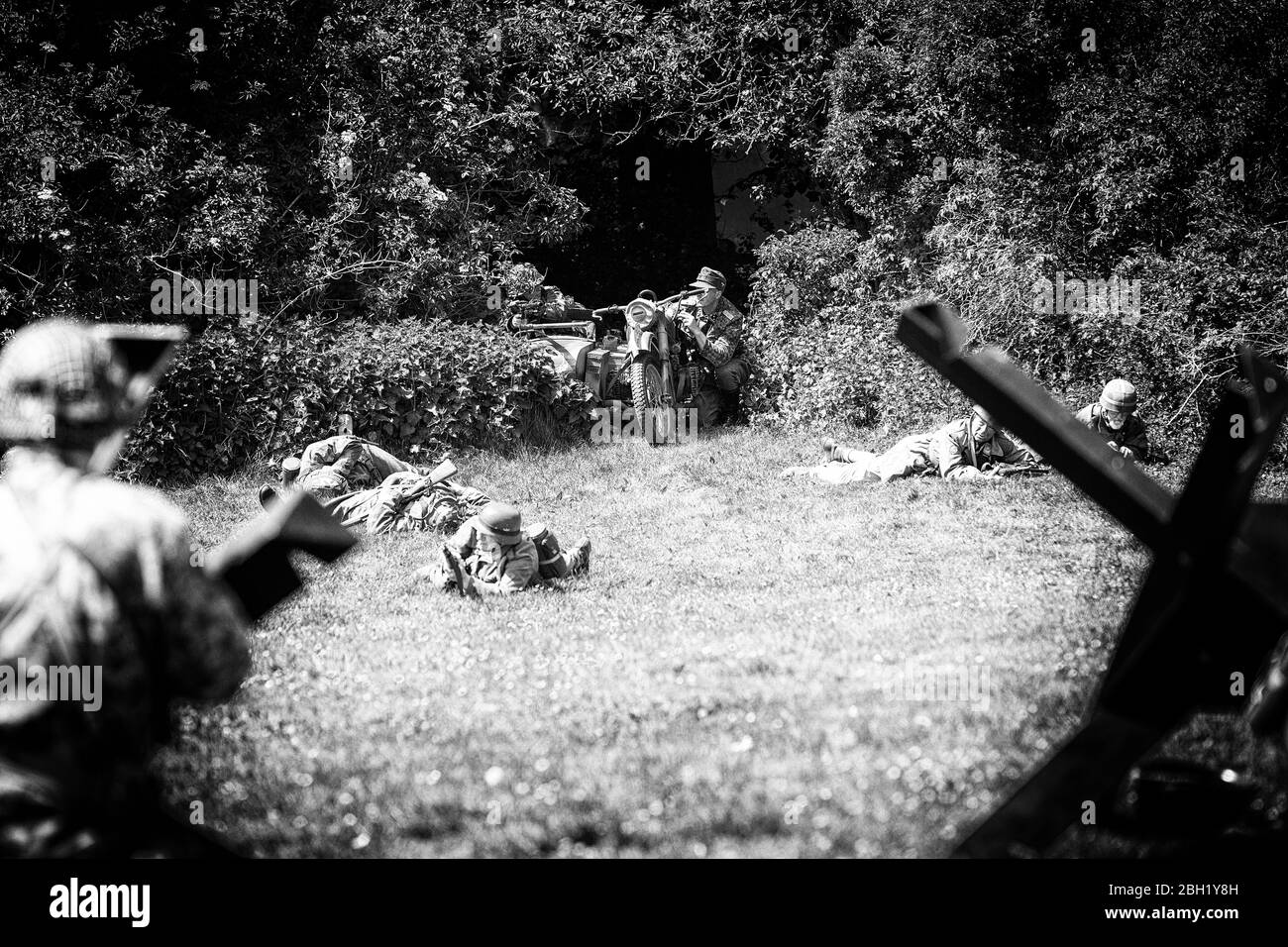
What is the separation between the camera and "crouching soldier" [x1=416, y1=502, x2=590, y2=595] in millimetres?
8154

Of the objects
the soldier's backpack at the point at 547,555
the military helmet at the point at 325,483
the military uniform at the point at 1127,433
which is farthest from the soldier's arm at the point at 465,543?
the military uniform at the point at 1127,433

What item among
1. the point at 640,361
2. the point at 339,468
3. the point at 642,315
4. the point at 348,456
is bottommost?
the point at 339,468

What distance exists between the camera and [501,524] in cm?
817

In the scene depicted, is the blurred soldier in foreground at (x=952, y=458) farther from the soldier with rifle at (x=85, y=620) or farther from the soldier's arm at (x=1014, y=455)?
the soldier with rifle at (x=85, y=620)

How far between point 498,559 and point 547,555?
1.35 ft

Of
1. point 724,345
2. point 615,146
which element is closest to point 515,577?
point 724,345

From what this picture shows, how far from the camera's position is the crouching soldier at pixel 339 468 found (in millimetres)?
10523

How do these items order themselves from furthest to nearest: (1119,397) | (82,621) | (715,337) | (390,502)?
(715,337) < (1119,397) < (390,502) < (82,621)

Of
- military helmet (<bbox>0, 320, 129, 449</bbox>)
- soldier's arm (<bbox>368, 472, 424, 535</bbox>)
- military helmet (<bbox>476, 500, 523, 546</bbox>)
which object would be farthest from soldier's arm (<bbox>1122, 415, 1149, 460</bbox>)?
military helmet (<bbox>0, 320, 129, 449</bbox>)

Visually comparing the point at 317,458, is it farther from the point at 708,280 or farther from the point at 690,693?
the point at 708,280

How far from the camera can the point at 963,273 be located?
14266 millimetres

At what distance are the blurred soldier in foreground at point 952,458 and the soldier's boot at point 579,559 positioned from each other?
382 cm
